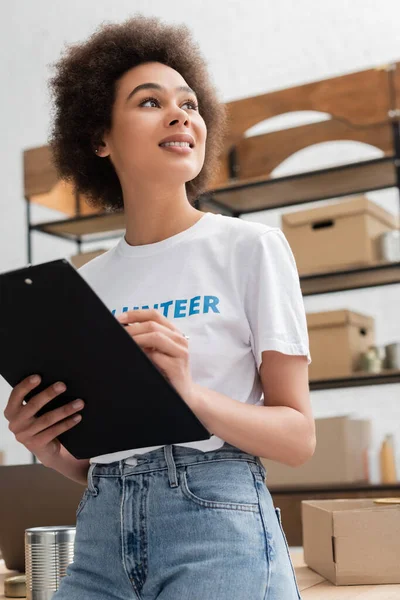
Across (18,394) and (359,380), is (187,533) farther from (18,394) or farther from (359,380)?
(359,380)

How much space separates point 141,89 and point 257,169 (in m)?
2.97

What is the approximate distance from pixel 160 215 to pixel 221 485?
43cm

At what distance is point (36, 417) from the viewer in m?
1.09

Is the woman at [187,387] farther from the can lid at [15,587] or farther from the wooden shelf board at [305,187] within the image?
the wooden shelf board at [305,187]

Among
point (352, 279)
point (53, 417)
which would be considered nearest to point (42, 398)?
point (53, 417)

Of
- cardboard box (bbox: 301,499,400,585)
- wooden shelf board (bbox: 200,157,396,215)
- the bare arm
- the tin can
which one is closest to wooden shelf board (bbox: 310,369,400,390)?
wooden shelf board (bbox: 200,157,396,215)

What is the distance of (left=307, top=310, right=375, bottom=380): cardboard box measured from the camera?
343 cm

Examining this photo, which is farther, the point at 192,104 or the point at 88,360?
the point at 192,104

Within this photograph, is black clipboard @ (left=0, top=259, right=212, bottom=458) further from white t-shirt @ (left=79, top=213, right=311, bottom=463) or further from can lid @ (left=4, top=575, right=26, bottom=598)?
can lid @ (left=4, top=575, right=26, bottom=598)

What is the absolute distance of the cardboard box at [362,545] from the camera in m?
1.46

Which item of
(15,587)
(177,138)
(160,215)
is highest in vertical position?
(177,138)

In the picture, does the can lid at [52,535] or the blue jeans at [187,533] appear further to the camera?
the can lid at [52,535]

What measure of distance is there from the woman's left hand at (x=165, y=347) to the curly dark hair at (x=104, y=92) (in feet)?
1.72

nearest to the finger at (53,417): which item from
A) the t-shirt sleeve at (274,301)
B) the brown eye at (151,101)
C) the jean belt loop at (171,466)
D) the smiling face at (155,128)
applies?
the jean belt loop at (171,466)
